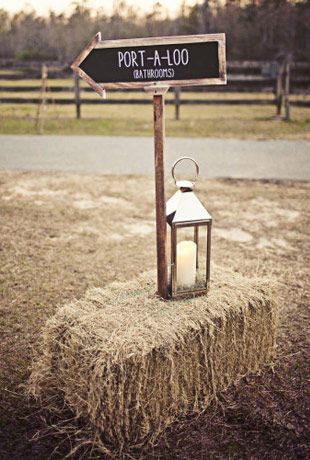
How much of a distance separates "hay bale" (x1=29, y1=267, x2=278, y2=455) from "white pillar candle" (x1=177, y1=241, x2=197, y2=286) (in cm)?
11

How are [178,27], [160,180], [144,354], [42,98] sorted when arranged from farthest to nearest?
[178,27] < [42,98] < [160,180] < [144,354]

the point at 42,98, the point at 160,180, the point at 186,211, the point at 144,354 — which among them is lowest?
the point at 144,354

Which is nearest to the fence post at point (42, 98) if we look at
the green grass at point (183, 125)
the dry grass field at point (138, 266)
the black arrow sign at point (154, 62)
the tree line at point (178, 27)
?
the green grass at point (183, 125)

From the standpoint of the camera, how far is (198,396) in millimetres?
2418

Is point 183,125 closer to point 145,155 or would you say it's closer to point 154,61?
point 145,155

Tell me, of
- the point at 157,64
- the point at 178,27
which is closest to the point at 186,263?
the point at 157,64

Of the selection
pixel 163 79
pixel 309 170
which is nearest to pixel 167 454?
pixel 163 79

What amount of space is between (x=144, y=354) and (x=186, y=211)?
29.0 inches

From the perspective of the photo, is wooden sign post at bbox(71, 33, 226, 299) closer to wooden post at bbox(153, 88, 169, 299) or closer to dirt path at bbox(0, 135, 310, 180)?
wooden post at bbox(153, 88, 169, 299)

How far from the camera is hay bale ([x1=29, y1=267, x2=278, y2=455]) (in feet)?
6.87

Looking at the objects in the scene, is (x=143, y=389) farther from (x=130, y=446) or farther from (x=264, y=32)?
(x=264, y=32)

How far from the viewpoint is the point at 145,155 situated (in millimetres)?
8453

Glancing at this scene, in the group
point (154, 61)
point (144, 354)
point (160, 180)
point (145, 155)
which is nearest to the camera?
point (144, 354)

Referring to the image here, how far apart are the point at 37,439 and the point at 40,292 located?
58.3 inches
